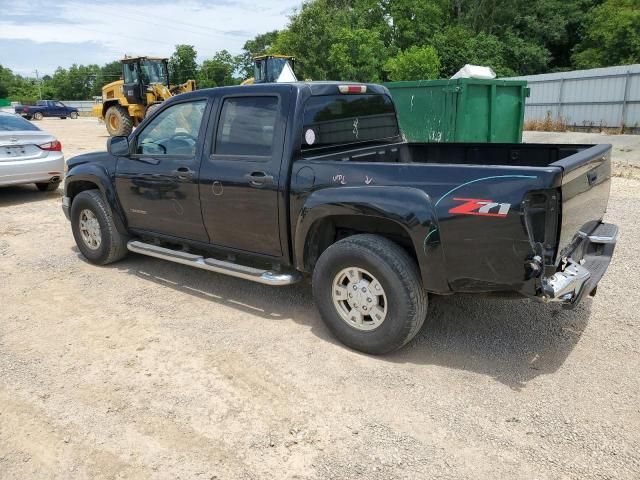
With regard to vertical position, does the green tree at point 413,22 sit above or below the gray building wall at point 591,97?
above

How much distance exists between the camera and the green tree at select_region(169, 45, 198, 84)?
77375 millimetres

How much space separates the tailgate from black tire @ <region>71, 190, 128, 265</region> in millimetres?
4388

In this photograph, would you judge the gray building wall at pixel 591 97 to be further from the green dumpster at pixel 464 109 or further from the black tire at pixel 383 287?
the black tire at pixel 383 287

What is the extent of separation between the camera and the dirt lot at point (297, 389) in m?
2.86

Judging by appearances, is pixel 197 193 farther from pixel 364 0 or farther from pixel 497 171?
pixel 364 0

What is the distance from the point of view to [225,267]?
4641 millimetres

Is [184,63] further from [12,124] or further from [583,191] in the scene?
[583,191]

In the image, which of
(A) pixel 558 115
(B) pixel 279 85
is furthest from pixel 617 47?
(B) pixel 279 85

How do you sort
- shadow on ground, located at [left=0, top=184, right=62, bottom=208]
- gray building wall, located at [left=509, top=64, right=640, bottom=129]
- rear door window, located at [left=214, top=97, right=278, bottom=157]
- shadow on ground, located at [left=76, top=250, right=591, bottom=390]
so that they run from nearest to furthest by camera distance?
1. shadow on ground, located at [left=76, top=250, right=591, bottom=390]
2. rear door window, located at [left=214, top=97, right=278, bottom=157]
3. shadow on ground, located at [left=0, top=184, right=62, bottom=208]
4. gray building wall, located at [left=509, top=64, right=640, bottom=129]

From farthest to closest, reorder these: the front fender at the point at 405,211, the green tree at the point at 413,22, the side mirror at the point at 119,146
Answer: the green tree at the point at 413,22, the side mirror at the point at 119,146, the front fender at the point at 405,211

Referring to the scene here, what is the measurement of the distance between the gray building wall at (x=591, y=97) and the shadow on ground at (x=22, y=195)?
18932 mm

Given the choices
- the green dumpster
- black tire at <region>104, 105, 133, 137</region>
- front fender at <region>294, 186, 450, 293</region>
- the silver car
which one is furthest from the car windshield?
black tire at <region>104, 105, 133, 137</region>

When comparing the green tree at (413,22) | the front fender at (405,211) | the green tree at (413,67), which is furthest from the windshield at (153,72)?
the green tree at (413,22)

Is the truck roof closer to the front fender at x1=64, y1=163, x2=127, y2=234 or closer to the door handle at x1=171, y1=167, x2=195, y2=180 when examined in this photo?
the door handle at x1=171, y1=167, x2=195, y2=180
